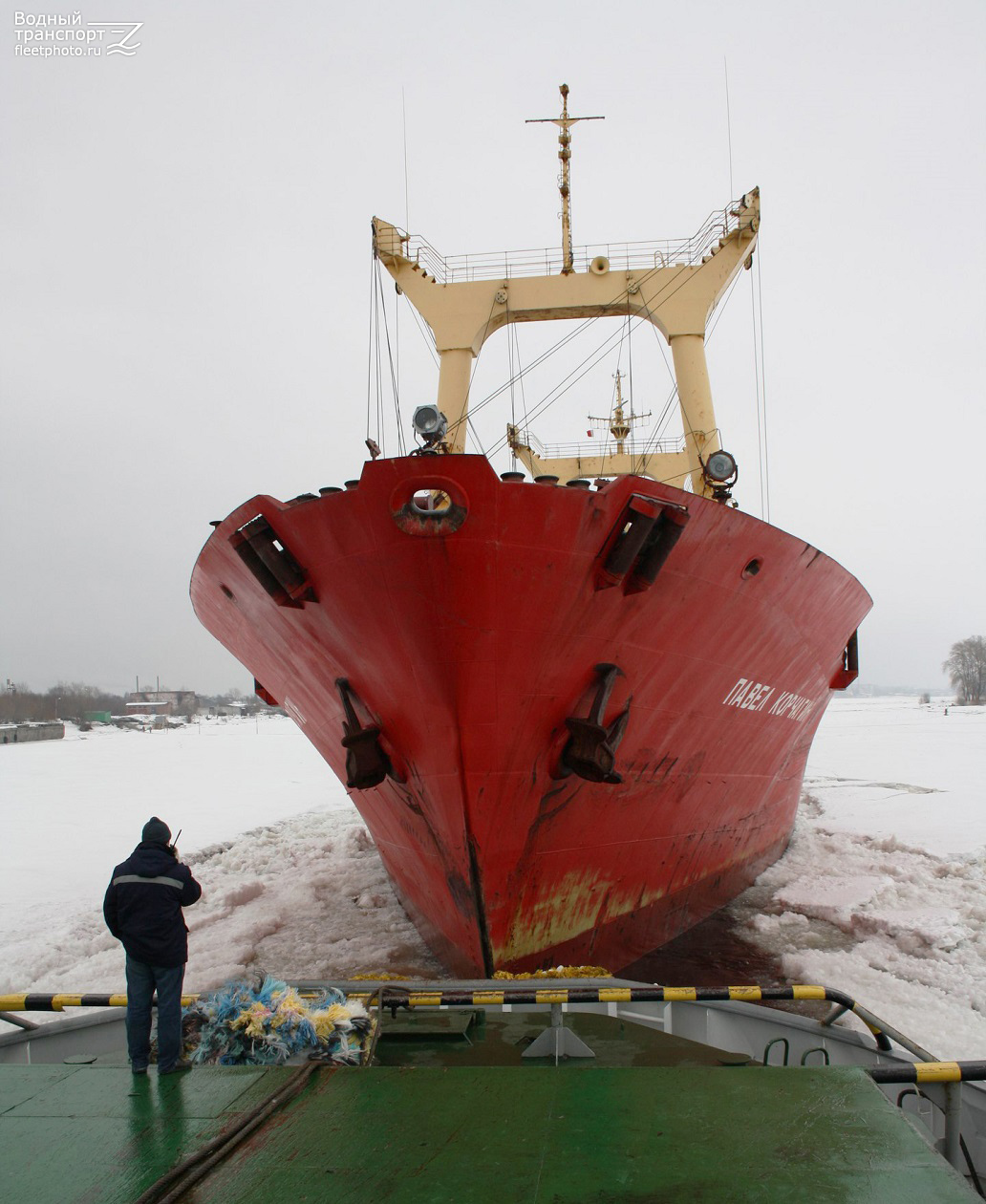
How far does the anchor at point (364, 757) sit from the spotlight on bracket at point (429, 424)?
228 centimetres

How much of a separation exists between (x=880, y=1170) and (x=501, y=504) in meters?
3.81

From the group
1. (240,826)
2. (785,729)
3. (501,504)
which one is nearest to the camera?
(501,504)

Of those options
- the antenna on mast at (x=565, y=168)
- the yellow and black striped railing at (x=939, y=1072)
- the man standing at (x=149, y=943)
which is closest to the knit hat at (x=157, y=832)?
the man standing at (x=149, y=943)

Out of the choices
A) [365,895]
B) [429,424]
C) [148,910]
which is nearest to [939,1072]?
[148,910]

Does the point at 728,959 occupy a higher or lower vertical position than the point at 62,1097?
lower

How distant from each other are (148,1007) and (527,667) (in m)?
3.02

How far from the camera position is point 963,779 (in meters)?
21.2

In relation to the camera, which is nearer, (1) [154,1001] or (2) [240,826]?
(1) [154,1001]

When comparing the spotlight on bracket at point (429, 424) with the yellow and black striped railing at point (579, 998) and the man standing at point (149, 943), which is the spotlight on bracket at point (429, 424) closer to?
the man standing at point (149, 943)

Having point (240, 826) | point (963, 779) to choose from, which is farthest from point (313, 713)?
point (963, 779)

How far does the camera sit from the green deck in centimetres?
229

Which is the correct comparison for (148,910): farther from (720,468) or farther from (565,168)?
(565,168)

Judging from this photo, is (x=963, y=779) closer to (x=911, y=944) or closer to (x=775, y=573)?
(x=911, y=944)

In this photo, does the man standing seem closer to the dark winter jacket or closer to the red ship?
the dark winter jacket
